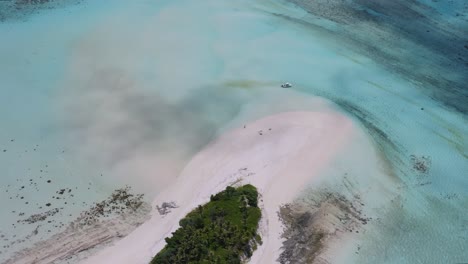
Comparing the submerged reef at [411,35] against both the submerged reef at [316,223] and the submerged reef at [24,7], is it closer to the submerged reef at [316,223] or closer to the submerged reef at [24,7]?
the submerged reef at [316,223]

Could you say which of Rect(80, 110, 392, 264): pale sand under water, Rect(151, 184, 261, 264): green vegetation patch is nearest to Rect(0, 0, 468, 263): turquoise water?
Rect(80, 110, 392, 264): pale sand under water

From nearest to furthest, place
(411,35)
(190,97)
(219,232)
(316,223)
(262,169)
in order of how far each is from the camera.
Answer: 1. (219,232)
2. (316,223)
3. (262,169)
4. (190,97)
5. (411,35)

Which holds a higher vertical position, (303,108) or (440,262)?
(303,108)

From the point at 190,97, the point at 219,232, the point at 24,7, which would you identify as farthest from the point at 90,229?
the point at 24,7

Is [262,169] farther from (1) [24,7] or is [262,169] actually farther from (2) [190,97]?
(1) [24,7]

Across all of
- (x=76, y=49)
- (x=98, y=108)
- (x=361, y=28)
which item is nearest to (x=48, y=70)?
(x=76, y=49)

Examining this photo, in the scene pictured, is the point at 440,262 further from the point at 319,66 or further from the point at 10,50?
the point at 10,50

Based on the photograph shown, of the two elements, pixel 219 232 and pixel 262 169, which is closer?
pixel 219 232
